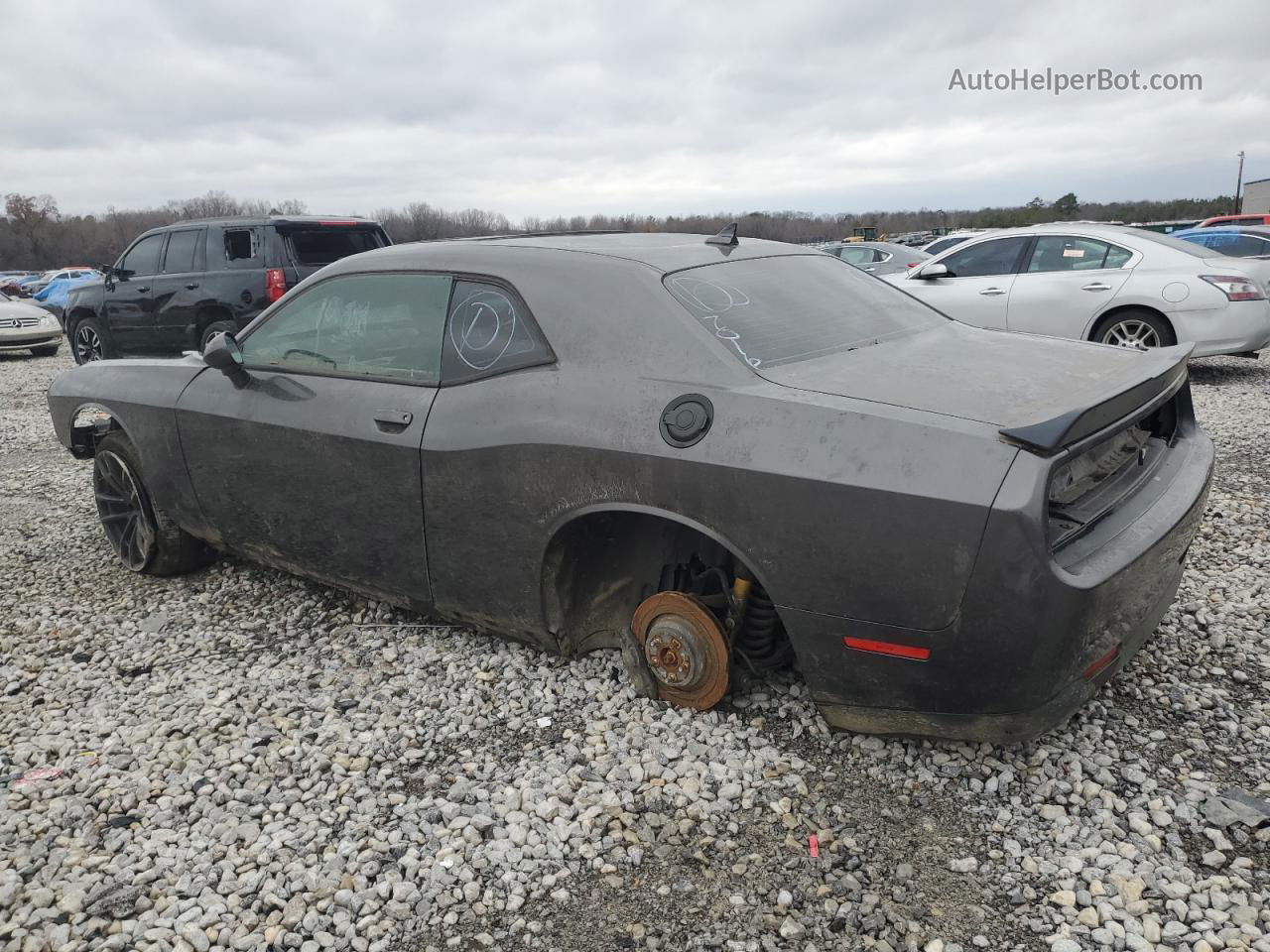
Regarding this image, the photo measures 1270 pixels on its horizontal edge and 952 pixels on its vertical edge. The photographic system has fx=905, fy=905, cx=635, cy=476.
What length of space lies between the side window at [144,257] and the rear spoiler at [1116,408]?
422 inches

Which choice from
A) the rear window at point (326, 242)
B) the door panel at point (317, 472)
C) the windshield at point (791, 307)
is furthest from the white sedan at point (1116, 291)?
the rear window at point (326, 242)

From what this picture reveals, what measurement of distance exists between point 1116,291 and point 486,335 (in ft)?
22.7

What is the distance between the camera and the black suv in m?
9.52

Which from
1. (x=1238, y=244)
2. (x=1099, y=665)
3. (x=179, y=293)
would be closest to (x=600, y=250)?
(x=1099, y=665)

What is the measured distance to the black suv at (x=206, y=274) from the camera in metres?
9.52

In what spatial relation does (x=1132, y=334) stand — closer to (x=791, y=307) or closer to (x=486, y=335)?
(x=791, y=307)

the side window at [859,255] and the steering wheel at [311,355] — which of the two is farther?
the side window at [859,255]

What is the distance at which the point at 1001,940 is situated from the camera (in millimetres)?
2062

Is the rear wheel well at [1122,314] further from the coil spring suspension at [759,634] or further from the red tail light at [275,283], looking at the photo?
the red tail light at [275,283]

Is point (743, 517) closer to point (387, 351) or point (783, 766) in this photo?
point (783, 766)

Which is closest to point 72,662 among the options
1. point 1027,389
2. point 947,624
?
point 947,624

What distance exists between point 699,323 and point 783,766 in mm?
1375

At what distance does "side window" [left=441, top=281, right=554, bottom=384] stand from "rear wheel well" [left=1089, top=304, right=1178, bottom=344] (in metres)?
6.76

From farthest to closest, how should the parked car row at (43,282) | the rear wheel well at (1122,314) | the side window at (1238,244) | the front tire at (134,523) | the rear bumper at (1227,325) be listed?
the parked car row at (43,282), the side window at (1238,244), the rear wheel well at (1122,314), the rear bumper at (1227,325), the front tire at (134,523)
